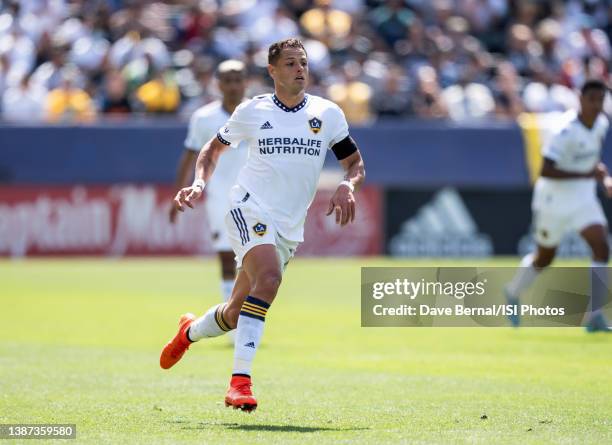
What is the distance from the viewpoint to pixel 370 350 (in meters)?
13.0

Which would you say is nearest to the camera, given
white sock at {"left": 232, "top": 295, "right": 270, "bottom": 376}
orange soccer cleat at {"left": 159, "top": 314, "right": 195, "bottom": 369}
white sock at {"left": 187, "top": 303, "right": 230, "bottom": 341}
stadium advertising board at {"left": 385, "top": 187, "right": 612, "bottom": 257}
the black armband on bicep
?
white sock at {"left": 232, "top": 295, "right": 270, "bottom": 376}

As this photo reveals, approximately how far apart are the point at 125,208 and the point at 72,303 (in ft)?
23.0

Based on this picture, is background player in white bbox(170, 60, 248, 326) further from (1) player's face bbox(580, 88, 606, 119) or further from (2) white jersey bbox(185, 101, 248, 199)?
(1) player's face bbox(580, 88, 606, 119)

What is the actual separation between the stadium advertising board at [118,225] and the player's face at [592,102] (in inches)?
408

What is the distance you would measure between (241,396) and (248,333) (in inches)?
20.0

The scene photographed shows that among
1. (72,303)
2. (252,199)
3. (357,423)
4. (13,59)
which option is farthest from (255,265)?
(13,59)

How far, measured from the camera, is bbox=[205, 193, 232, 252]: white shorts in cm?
1350

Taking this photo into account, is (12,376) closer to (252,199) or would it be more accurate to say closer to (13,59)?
(252,199)

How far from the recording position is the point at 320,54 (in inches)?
1076

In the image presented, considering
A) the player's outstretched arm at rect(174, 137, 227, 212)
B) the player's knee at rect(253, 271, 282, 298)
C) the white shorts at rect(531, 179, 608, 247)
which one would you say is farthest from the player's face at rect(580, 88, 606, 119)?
the player's knee at rect(253, 271, 282, 298)

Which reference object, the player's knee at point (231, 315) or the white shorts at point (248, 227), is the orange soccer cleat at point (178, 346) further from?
the white shorts at point (248, 227)

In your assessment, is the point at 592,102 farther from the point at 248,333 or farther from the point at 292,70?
the point at 248,333

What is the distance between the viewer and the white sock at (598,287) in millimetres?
14438

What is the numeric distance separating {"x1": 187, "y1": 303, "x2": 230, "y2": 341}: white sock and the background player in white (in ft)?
11.9
